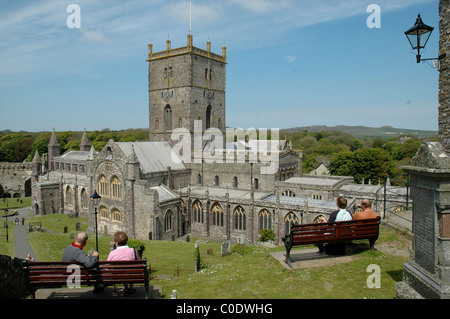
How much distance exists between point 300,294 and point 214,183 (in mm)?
28234

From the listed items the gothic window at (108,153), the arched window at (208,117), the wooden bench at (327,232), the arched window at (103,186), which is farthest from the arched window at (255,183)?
the wooden bench at (327,232)

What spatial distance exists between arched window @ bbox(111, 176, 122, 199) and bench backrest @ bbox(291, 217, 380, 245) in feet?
83.0

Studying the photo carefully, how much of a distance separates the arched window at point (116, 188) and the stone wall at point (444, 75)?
2898 centimetres

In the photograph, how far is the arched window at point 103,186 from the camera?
108 feet

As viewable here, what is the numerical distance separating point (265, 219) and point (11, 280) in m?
23.7

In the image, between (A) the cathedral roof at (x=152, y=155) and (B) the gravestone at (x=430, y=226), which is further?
(A) the cathedral roof at (x=152, y=155)

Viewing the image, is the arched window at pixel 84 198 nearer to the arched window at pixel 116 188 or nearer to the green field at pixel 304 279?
the arched window at pixel 116 188

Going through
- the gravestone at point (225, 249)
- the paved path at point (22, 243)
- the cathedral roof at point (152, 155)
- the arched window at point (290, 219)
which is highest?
the cathedral roof at point (152, 155)

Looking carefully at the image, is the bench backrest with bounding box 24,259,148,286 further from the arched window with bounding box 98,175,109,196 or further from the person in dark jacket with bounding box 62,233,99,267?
the arched window with bounding box 98,175,109,196

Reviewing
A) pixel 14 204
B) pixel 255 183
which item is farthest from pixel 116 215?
pixel 14 204

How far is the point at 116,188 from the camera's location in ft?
105
